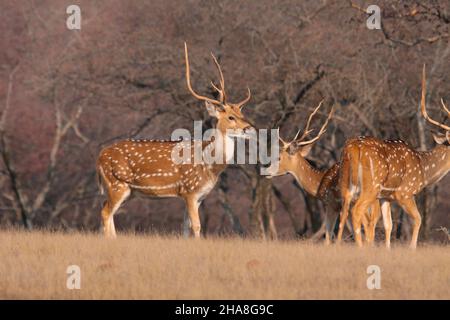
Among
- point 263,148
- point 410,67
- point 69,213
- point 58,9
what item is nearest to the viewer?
point 263,148

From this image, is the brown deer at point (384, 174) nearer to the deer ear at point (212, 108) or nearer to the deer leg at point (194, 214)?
the deer leg at point (194, 214)

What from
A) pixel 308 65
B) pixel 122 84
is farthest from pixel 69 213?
pixel 308 65

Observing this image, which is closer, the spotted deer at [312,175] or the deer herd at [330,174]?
the deer herd at [330,174]

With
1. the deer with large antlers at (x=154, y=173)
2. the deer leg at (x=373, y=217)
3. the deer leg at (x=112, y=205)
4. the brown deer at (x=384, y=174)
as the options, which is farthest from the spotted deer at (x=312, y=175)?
the deer leg at (x=112, y=205)

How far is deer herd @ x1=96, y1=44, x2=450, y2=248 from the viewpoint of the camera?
13820mm

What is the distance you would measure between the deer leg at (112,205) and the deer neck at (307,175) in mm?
2536

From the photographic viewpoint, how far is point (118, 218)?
1280 inches

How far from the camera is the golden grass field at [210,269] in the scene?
34.1 ft

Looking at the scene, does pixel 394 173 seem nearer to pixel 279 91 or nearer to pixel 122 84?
pixel 279 91

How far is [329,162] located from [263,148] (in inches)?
136

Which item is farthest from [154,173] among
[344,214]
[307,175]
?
[344,214]

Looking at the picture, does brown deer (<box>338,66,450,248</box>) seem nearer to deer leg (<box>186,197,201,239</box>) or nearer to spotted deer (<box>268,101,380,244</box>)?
spotted deer (<box>268,101,380,244</box>)

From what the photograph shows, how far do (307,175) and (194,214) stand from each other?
218 centimetres

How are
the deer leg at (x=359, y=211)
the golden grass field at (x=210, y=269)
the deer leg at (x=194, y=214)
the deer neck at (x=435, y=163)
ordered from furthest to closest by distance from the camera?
the deer neck at (x=435, y=163)
the deer leg at (x=194, y=214)
the deer leg at (x=359, y=211)
the golden grass field at (x=210, y=269)
